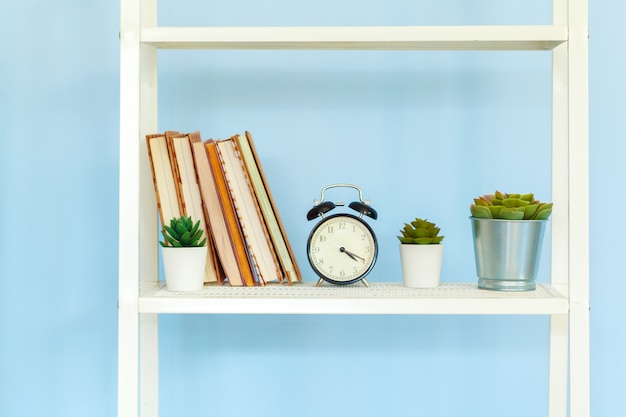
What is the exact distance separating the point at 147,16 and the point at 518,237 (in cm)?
68

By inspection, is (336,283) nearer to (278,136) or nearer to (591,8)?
(278,136)

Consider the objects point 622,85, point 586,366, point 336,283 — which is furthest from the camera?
point 622,85

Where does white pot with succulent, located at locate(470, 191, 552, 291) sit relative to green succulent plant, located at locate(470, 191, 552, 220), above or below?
below

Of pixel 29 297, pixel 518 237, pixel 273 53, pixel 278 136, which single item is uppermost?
pixel 273 53

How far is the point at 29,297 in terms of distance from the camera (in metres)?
1.39

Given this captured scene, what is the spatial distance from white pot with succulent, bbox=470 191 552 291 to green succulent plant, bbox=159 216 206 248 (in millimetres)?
427

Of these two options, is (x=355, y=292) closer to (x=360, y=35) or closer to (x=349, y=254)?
(x=349, y=254)

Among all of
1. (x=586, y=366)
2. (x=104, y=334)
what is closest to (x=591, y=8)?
(x=586, y=366)

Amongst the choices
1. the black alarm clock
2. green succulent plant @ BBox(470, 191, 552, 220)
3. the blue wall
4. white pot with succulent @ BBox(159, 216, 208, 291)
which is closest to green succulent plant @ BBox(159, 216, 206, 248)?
white pot with succulent @ BBox(159, 216, 208, 291)

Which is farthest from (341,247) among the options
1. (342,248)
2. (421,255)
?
(421,255)

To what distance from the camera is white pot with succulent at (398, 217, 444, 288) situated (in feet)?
3.70

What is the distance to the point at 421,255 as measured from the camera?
1130 millimetres

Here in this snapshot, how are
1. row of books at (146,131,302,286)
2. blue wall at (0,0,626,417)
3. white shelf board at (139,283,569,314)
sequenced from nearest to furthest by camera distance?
white shelf board at (139,283,569,314)
row of books at (146,131,302,286)
blue wall at (0,0,626,417)

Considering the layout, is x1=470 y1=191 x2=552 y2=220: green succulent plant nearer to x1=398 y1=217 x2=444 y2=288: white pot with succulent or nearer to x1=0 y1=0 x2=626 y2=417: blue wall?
x1=398 y1=217 x2=444 y2=288: white pot with succulent
